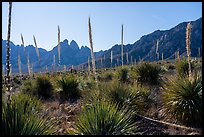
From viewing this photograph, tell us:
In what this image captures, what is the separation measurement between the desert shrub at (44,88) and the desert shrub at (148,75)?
14.3ft

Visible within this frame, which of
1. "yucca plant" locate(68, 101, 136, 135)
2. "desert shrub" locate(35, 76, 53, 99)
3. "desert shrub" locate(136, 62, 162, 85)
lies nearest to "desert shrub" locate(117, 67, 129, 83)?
"desert shrub" locate(136, 62, 162, 85)

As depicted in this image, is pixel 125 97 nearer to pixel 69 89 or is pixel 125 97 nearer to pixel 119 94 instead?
pixel 119 94

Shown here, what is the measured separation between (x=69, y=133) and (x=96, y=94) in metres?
3.35

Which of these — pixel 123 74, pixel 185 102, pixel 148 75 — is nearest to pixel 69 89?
pixel 148 75

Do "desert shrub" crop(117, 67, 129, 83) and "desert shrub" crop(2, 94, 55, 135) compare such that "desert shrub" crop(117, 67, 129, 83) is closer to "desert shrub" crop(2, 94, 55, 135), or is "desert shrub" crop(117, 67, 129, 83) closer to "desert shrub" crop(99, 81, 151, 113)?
"desert shrub" crop(99, 81, 151, 113)

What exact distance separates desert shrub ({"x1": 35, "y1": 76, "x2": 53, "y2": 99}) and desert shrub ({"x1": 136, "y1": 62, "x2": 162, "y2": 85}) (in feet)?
14.3

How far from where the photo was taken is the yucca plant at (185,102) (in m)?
8.80

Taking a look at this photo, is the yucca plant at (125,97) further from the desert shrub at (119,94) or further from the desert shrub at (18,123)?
the desert shrub at (18,123)

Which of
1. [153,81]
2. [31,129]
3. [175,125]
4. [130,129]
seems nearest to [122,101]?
[175,125]

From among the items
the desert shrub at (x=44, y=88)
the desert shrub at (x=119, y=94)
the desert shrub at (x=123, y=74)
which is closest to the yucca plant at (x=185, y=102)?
the desert shrub at (x=119, y=94)

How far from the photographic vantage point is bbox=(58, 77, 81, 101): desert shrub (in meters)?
15.2

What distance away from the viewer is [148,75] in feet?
54.7

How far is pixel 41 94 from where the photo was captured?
17156 mm

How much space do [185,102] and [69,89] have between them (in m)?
7.18
